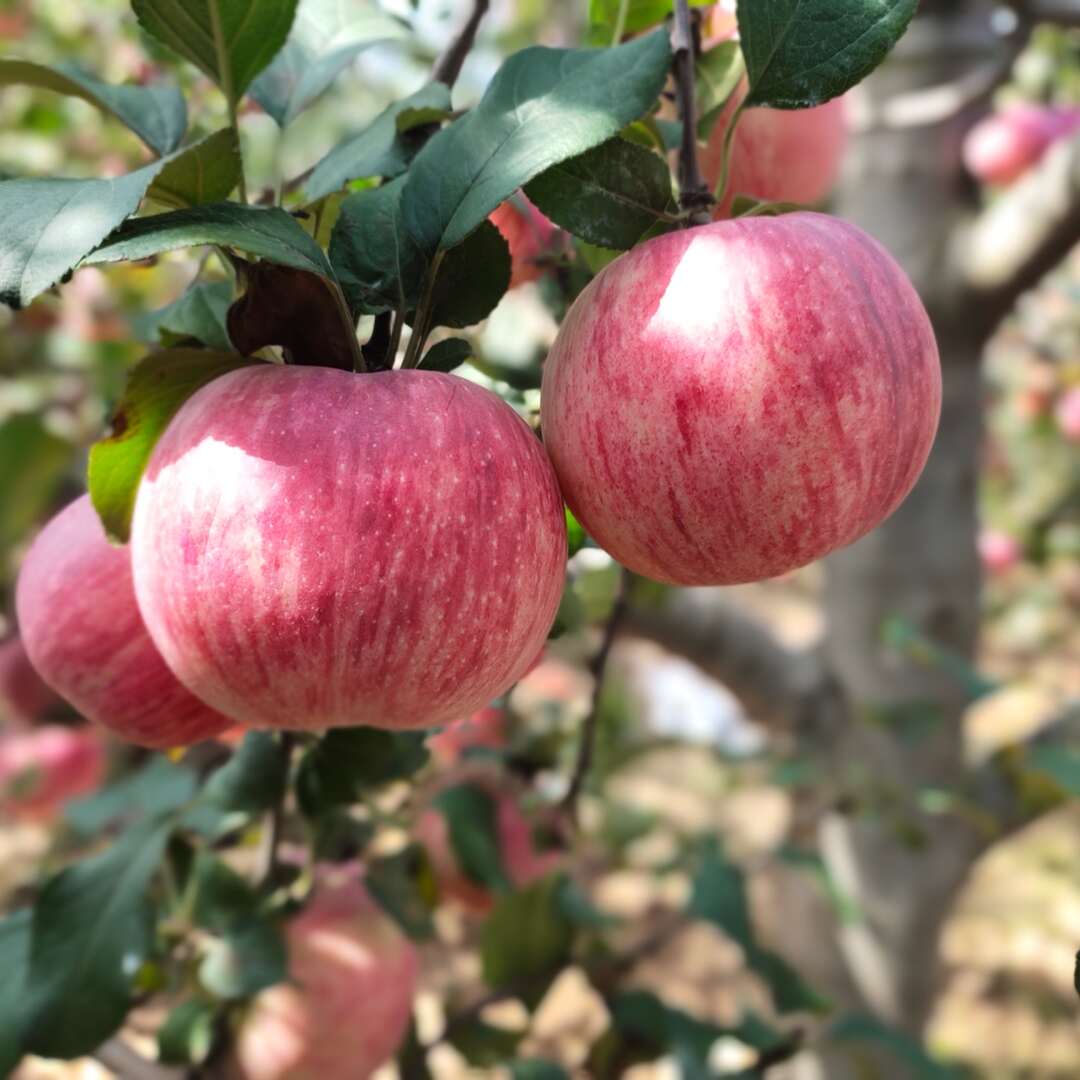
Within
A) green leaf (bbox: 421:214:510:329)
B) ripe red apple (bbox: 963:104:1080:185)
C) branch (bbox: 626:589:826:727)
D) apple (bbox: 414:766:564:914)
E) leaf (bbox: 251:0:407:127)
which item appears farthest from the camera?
ripe red apple (bbox: 963:104:1080:185)

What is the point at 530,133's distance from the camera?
0.36 meters

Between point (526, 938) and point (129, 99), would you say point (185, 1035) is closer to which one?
point (526, 938)

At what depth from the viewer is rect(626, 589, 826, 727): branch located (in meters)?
1.32

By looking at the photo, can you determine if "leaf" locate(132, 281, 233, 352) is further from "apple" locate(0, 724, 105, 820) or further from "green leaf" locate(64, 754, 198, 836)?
"apple" locate(0, 724, 105, 820)

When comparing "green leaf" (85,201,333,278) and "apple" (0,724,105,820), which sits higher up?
"green leaf" (85,201,333,278)

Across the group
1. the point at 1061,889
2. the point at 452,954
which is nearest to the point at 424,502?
the point at 452,954

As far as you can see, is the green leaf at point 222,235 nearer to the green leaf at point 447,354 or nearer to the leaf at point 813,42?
the green leaf at point 447,354

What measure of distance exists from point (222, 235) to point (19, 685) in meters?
1.27

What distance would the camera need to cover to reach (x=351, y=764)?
1.81 feet

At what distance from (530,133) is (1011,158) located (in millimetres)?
1466

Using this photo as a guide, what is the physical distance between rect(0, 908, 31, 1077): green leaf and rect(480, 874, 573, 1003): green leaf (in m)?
0.37

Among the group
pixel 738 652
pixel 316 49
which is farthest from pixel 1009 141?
pixel 316 49

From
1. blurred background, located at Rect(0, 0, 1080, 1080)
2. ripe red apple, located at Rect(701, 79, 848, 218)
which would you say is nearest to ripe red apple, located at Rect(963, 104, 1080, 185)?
blurred background, located at Rect(0, 0, 1080, 1080)

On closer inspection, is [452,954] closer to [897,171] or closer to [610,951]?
[610,951]
